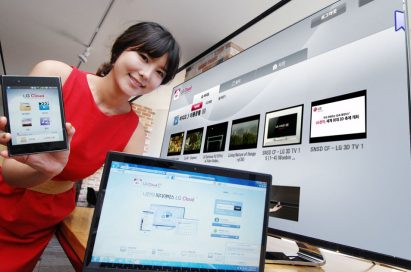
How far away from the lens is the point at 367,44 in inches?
29.3

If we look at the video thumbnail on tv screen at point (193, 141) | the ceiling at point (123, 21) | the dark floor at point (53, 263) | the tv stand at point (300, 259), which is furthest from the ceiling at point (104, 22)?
the dark floor at point (53, 263)

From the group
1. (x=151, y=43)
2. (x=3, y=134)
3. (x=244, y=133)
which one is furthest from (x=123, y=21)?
(x=3, y=134)

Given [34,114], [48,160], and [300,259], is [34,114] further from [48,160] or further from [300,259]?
[300,259]

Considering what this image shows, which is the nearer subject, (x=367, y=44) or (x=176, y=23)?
(x=367, y=44)

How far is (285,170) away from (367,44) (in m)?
0.43

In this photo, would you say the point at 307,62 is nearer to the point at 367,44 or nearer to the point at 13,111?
the point at 367,44

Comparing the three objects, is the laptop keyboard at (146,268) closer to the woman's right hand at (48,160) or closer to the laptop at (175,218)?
the laptop at (175,218)

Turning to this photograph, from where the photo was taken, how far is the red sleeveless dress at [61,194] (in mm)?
825

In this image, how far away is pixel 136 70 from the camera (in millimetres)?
910

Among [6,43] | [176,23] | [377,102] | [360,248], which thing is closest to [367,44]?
[377,102]

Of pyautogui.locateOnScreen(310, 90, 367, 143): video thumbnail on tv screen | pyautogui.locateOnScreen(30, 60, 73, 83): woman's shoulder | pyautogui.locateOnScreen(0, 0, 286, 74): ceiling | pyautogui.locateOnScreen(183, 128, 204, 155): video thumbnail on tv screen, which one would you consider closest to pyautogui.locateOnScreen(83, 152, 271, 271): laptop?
pyautogui.locateOnScreen(310, 90, 367, 143): video thumbnail on tv screen

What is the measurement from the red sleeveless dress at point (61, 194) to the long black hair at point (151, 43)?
203 mm

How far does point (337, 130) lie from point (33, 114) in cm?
75

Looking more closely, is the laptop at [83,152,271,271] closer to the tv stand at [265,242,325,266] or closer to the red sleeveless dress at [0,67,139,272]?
the tv stand at [265,242,325,266]
